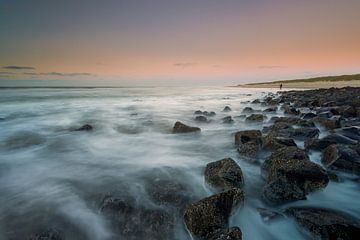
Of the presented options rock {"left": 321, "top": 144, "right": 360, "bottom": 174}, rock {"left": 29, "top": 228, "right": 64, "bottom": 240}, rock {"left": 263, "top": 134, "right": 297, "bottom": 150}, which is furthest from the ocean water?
rock {"left": 263, "top": 134, "right": 297, "bottom": 150}

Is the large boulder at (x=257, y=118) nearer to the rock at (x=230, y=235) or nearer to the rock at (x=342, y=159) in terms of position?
the rock at (x=342, y=159)

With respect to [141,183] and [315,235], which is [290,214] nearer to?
[315,235]

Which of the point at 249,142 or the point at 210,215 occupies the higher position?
the point at 210,215

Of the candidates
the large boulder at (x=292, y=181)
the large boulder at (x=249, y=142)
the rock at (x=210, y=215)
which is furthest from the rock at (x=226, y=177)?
the large boulder at (x=249, y=142)

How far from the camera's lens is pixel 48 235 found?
3078 millimetres

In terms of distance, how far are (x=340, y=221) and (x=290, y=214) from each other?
1.88ft

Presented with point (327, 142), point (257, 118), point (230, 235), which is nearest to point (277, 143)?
point (327, 142)

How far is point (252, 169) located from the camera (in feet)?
16.4

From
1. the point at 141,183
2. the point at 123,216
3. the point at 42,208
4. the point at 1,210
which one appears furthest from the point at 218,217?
the point at 1,210

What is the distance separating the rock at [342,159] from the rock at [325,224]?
1712 millimetres

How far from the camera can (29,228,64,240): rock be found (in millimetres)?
3032

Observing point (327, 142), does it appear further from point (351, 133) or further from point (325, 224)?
point (325, 224)

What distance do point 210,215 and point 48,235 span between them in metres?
1.98

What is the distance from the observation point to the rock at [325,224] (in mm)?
2654
